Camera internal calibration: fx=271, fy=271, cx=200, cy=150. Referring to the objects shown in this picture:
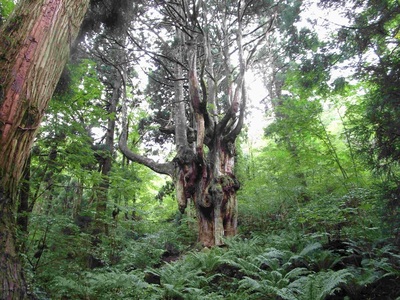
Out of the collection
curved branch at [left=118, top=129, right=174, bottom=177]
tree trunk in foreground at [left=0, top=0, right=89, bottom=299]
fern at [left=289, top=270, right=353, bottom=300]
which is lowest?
fern at [left=289, top=270, right=353, bottom=300]

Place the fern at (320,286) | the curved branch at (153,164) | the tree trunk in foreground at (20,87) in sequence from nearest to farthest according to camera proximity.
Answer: the tree trunk in foreground at (20,87), the fern at (320,286), the curved branch at (153,164)

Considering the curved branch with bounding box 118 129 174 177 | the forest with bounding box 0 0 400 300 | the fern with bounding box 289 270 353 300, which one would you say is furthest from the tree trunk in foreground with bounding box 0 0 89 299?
the curved branch with bounding box 118 129 174 177

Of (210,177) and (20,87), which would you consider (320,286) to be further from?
(210,177)

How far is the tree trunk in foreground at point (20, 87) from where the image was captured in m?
1.91

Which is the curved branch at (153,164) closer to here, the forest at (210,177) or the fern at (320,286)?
the forest at (210,177)

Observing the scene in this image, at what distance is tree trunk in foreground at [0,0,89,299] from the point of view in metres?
1.91

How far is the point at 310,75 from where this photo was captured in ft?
22.2

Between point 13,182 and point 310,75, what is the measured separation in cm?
659

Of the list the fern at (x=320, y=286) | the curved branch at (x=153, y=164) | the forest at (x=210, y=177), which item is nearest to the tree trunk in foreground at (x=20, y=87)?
the forest at (x=210, y=177)

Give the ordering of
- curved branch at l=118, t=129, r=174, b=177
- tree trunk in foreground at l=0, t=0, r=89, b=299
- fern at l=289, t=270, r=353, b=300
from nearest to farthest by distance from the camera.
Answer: tree trunk in foreground at l=0, t=0, r=89, b=299 → fern at l=289, t=270, r=353, b=300 → curved branch at l=118, t=129, r=174, b=177

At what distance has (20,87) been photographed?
89.4 inches

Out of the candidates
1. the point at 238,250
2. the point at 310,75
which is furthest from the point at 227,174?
the point at 310,75

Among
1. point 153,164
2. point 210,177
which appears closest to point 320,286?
point 210,177

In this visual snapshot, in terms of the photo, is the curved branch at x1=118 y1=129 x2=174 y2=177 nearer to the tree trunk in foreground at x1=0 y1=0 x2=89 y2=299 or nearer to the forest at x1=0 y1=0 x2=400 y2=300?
the forest at x1=0 y1=0 x2=400 y2=300
